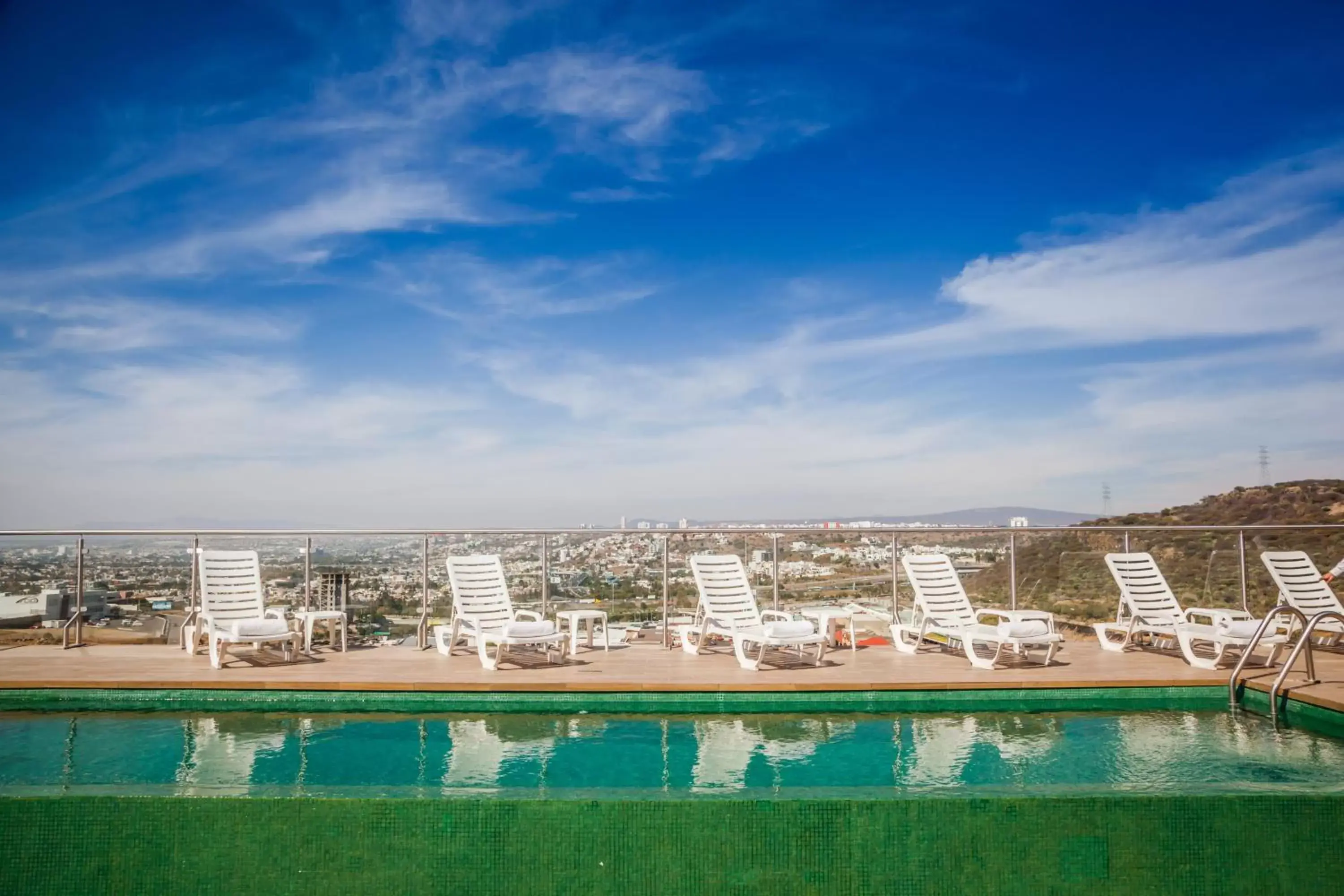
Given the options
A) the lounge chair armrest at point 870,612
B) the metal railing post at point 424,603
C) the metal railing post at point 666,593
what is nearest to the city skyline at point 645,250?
the metal railing post at point 424,603

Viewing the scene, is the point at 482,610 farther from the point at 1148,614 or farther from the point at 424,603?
the point at 1148,614

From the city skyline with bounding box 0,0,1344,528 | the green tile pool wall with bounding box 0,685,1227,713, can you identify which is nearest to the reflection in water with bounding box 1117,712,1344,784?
the green tile pool wall with bounding box 0,685,1227,713

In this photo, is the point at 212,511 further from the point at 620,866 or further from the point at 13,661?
the point at 620,866

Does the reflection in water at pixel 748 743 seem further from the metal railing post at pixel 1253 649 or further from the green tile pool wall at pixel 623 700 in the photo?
the metal railing post at pixel 1253 649

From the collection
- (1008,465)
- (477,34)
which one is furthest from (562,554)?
(1008,465)

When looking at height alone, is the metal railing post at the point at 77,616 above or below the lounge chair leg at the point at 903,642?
above
